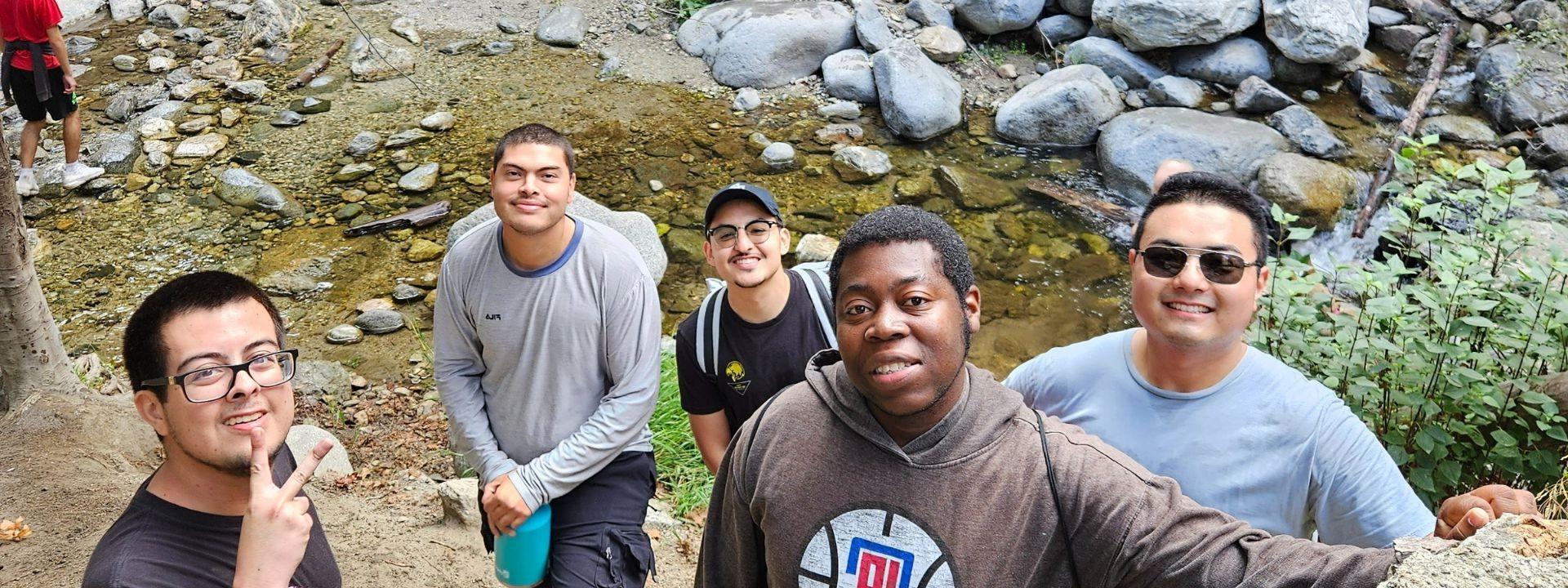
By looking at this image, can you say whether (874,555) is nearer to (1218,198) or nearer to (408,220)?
(1218,198)

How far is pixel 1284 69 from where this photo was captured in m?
9.95

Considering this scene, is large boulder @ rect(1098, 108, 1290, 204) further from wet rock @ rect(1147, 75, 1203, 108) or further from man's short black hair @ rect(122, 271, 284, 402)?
man's short black hair @ rect(122, 271, 284, 402)

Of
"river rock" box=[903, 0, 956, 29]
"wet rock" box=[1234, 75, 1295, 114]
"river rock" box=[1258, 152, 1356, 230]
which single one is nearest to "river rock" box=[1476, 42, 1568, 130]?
"wet rock" box=[1234, 75, 1295, 114]

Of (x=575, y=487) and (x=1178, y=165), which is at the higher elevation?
(x=1178, y=165)

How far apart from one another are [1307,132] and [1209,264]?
292 inches

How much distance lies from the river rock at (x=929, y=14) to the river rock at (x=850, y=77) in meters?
0.87

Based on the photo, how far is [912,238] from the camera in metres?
1.87

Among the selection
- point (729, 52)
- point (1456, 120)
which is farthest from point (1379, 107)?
point (729, 52)

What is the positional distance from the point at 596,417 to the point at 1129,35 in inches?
326

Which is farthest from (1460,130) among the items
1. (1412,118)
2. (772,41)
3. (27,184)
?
(27,184)

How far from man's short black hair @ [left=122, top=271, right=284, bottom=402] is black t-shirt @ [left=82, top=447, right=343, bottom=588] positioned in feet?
0.74

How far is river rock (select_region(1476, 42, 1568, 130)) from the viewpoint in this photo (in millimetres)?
8961

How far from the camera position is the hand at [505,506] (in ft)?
9.91

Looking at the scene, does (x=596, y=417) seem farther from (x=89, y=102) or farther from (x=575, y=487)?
(x=89, y=102)
